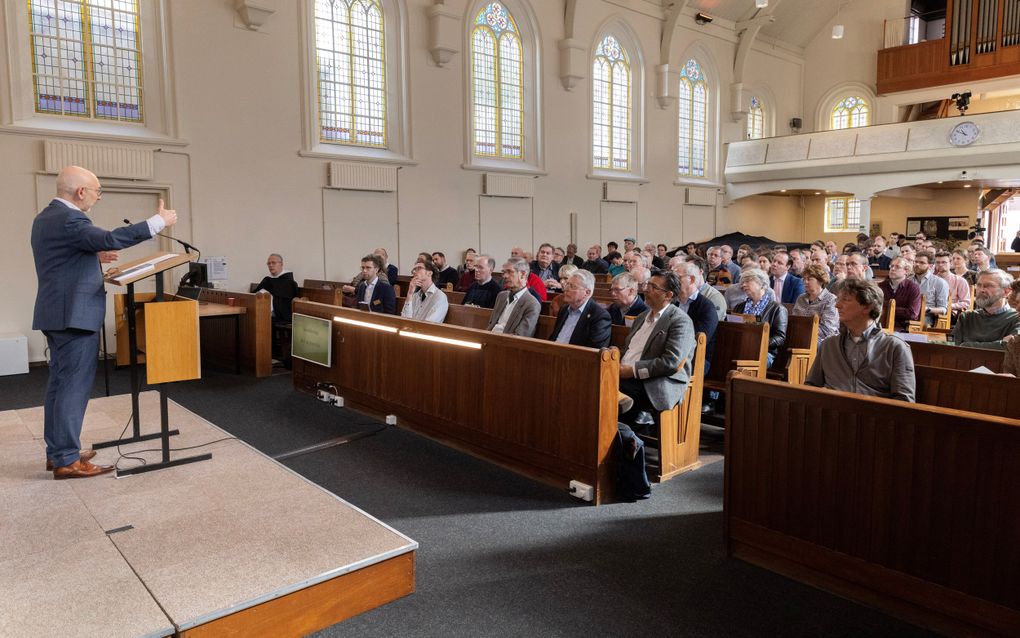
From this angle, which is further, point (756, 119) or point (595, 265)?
point (756, 119)

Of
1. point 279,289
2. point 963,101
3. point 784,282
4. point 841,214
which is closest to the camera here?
point 784,282

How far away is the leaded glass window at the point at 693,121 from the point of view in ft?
53.7

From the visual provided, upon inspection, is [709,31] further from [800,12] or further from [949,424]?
[949,424]

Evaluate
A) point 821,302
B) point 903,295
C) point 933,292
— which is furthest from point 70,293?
point 933,292

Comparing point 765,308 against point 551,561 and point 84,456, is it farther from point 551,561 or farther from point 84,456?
point 84,456

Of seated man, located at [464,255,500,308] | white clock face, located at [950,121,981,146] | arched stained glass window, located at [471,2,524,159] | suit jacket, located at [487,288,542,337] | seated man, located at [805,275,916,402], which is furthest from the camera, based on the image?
white clock face, located at [950,121,981,146]

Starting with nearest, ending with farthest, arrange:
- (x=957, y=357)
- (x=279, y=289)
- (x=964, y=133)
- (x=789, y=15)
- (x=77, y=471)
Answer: (x=77, y=471), (x=957, y=357), (x=279, y=289), (x=964, y=133), (x=789, y=15)

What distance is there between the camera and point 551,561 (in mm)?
3127

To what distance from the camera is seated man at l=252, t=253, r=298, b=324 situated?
27.3 feet

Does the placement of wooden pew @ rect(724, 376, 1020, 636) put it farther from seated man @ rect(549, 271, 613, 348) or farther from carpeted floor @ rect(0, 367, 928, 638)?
seated man @ rect(549, 271, 613, 348)

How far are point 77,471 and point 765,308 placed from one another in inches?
182

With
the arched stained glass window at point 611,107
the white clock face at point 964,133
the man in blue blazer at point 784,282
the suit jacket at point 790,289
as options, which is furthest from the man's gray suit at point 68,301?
the white clock face at point 964,133

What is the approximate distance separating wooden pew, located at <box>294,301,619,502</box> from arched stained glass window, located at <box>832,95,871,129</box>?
56.3 ft

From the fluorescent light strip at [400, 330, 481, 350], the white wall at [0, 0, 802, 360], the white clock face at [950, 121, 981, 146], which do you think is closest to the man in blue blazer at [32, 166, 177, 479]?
the fluorescent light strip at [400, 330, 481, 350]
